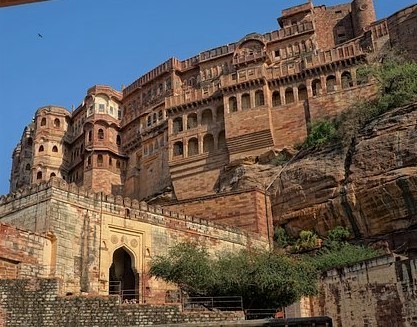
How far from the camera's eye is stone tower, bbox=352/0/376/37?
147ft

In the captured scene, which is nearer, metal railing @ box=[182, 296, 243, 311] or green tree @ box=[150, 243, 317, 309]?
green tree @ box=[150, 243, 317, 309]

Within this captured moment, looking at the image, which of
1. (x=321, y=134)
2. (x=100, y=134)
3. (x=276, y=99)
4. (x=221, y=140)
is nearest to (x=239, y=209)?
(x=321, y=134)

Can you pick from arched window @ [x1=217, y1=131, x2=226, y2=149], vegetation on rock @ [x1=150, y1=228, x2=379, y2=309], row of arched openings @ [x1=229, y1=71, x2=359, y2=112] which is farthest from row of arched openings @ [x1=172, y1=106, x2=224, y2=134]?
vegetation on rock @ [x1=150, y1=228, x2=379, y2=309]

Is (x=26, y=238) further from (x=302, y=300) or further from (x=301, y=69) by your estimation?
(x=301, y=69)

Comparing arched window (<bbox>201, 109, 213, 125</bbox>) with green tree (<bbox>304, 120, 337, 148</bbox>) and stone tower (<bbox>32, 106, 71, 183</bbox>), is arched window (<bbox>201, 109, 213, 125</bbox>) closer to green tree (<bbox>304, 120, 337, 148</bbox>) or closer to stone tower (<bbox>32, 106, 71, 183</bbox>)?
green tree (<bbox>304, 120, 337, 148</bbox>)

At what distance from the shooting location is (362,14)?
45406mm

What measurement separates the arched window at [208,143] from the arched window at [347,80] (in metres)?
9.58

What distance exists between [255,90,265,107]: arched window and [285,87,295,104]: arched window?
5.16 ft

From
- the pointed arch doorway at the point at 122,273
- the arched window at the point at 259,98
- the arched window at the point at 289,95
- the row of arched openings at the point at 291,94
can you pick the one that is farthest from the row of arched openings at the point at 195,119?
the pointed arch doorway at the point at 122,273

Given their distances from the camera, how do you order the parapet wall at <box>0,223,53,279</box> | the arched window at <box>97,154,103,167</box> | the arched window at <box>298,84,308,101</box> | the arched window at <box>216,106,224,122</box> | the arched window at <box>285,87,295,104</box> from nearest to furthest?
the parapet wall at <box>0,223,53,279</box>, the arched window at <box>298,84,308,101</box>, the arched window at <box>285,87,295,104</box>, the arched window at <box>216,106,224,122</box>, the arched window at <box>97,154,103,167</box>

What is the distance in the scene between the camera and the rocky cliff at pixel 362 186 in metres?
24.4

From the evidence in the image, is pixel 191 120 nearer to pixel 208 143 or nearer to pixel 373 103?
pixel 208 143

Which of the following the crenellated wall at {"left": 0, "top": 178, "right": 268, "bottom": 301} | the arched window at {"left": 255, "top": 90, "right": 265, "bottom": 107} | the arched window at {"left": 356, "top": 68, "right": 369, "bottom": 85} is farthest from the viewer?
the arched window at {"left": 255, "top": 90, "right": 265, "bottom": 107}

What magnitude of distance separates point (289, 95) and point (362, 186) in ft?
43.4
